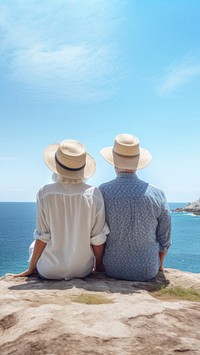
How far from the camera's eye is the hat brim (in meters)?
5.54

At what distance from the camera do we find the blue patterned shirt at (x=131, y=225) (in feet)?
17.6

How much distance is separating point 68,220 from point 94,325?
7.03ft

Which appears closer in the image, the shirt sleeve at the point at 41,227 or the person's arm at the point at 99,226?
the shirt sleeve at the point at 41,227

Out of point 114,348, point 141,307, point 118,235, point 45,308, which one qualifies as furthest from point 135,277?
point 114,348

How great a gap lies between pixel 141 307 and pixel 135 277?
1790mm

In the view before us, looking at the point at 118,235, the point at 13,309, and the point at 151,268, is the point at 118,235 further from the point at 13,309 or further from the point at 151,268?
the point at 13,309

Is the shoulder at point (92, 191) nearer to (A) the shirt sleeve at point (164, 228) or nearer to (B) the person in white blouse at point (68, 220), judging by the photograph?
(B) the person in white blouse at point (68, 220)

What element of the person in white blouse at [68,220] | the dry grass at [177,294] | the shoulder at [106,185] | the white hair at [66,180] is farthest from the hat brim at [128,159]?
the dry grass at [177,294]

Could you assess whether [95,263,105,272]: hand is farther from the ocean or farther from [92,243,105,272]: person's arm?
the ocean

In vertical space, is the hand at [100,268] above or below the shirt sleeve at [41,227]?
below

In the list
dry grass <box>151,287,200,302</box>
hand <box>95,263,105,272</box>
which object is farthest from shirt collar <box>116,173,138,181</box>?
dry grass <box>151,287,200,302</box>

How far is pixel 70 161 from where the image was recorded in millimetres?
5219

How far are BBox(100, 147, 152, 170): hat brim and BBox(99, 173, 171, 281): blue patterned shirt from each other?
0.46 feet

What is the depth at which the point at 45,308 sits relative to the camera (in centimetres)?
349
